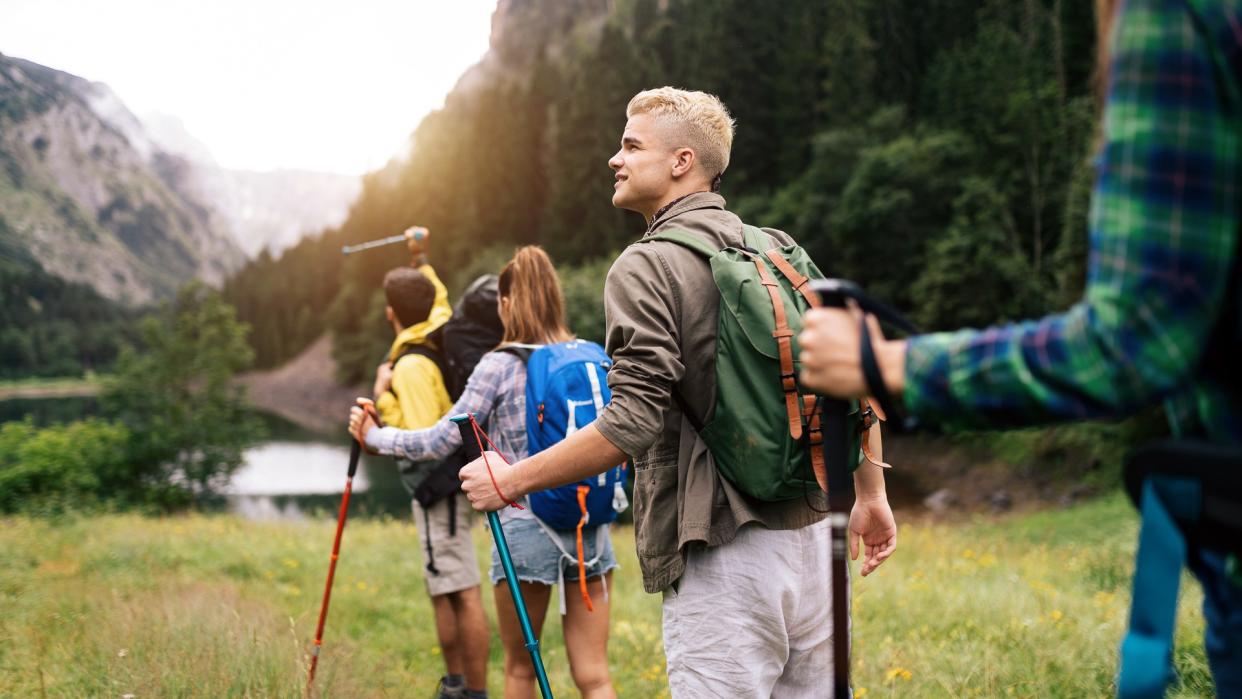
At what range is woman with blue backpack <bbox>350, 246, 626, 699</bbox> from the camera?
382 cm

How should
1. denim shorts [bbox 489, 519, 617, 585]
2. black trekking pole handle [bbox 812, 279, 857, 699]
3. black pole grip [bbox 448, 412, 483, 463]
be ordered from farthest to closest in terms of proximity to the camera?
denim shorts [bbox 489, 519, 617, 585] < black pole grip [bbox 448, 412, 483, 463] < black trekking pole handle [bbox 812, 279, 857, 699]

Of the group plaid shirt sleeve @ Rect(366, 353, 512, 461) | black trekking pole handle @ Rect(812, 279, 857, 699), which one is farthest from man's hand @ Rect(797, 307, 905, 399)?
plaid shirt sleeve @ Rect(366, 353, 512, 461)

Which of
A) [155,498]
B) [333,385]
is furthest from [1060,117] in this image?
[333,385]

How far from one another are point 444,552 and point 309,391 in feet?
278

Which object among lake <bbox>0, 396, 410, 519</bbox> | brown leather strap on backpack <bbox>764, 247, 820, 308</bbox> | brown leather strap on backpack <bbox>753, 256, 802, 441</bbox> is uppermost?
brown leather strap on backpack <bbox>764, 247, 820, 308</bbox>

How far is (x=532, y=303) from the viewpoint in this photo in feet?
13.8

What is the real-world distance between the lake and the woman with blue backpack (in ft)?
60.9

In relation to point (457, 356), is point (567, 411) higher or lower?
lower

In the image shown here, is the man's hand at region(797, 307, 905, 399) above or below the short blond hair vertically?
below

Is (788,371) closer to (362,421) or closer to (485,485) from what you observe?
(485,485)

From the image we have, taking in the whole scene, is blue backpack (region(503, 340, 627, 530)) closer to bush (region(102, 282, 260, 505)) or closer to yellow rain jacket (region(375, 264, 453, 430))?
yellow rain jacket (region(375, 264, 453, 430))

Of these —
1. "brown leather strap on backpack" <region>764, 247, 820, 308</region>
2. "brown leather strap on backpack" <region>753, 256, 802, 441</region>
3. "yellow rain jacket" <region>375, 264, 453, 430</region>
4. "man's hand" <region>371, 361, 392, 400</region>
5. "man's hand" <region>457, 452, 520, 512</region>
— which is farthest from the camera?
"man's hand" <region>371, 361, 392, 400</region>

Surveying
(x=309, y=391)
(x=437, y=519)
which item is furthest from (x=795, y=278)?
(x=309, y=391)

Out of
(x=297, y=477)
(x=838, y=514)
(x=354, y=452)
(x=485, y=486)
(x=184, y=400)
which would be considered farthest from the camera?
(x=297, y=477)
